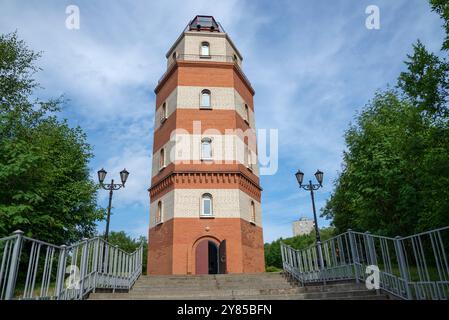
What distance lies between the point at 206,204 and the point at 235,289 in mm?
8955

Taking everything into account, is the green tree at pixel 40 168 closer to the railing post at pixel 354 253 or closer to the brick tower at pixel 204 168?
the brick tower at pixel 204 168

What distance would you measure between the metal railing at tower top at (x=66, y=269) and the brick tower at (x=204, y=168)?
5.92 meters

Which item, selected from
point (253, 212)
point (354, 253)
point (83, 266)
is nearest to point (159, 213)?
point (253, 212)

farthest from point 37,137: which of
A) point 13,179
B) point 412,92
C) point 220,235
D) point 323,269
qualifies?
point 412,92

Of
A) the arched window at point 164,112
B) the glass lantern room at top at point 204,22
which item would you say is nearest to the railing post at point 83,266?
the arched window at point 164,112

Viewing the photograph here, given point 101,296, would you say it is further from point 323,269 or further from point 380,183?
point 380,183

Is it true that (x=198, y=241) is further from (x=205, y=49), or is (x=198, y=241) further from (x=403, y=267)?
(x=205, y=49)

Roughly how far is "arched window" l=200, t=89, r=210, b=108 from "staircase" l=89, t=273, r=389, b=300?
35.4 ft

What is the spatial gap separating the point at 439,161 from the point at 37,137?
55.7ft

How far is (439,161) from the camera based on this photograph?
37.1 ft

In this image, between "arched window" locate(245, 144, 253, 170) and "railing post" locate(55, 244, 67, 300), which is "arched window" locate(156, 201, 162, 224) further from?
"railing post" locate(55, 244, 67, 300)

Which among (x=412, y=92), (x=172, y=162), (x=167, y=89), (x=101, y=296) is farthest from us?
(x=167, y=89)

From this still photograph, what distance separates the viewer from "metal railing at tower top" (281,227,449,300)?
219 inches

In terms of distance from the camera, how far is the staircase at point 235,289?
7.38 meters
